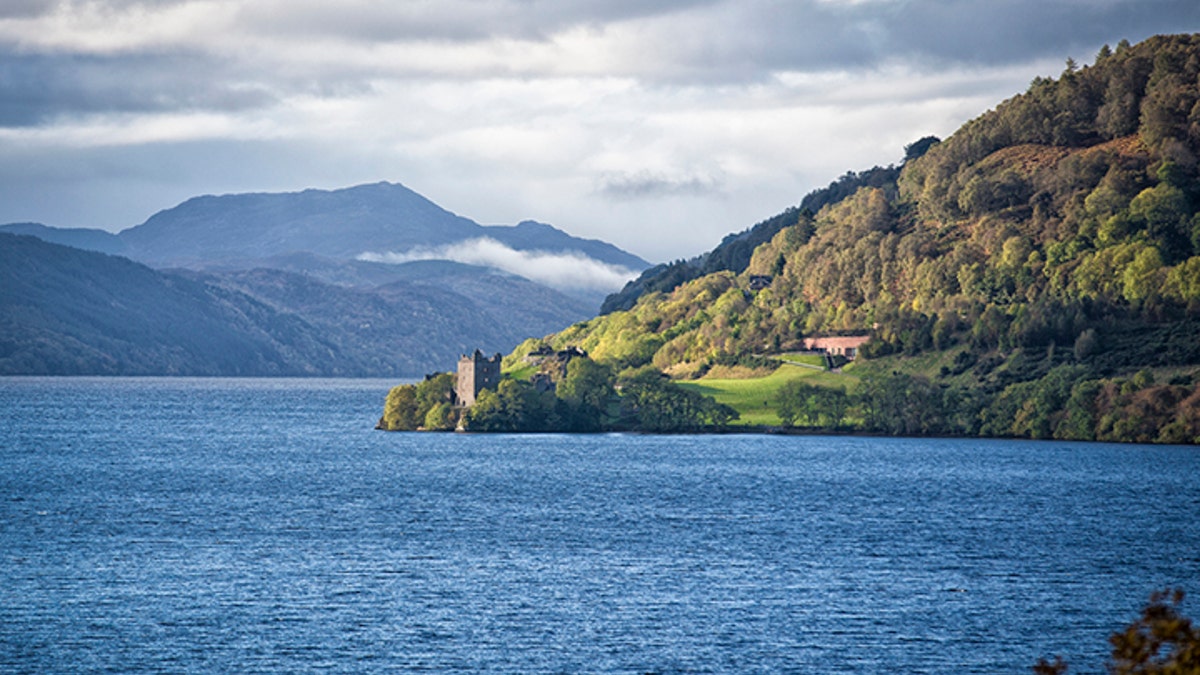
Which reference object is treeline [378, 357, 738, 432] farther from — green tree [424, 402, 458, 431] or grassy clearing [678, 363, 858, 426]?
grassy clearing [678, 363, 858, 426]

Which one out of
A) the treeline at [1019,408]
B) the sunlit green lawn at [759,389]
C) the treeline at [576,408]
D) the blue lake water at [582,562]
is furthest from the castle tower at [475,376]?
the blue lake water at [582,562]

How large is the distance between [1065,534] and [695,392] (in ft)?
311

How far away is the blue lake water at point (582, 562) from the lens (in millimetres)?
51312

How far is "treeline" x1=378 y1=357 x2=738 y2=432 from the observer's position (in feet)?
563

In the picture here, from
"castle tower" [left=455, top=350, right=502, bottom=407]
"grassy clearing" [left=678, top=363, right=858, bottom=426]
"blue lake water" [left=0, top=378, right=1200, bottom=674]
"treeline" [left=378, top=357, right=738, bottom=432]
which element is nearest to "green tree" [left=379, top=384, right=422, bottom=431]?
"treeline" [left=378, top=357, right=738, bottom=432]

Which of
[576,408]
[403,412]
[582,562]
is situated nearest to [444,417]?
[403,412]

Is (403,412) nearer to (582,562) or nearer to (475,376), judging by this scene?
(475,376)

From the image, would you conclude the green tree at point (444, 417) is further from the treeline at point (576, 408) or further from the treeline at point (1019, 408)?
the treeline at point (1019, 408)

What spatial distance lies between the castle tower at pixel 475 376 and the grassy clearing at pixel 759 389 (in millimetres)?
30596

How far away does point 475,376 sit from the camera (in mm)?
171375

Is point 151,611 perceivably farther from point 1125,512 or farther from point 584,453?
point 584,453

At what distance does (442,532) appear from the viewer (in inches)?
3211

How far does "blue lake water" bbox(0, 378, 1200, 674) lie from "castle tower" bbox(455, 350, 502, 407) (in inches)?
1544

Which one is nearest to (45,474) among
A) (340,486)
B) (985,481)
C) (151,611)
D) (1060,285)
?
(340,486)
